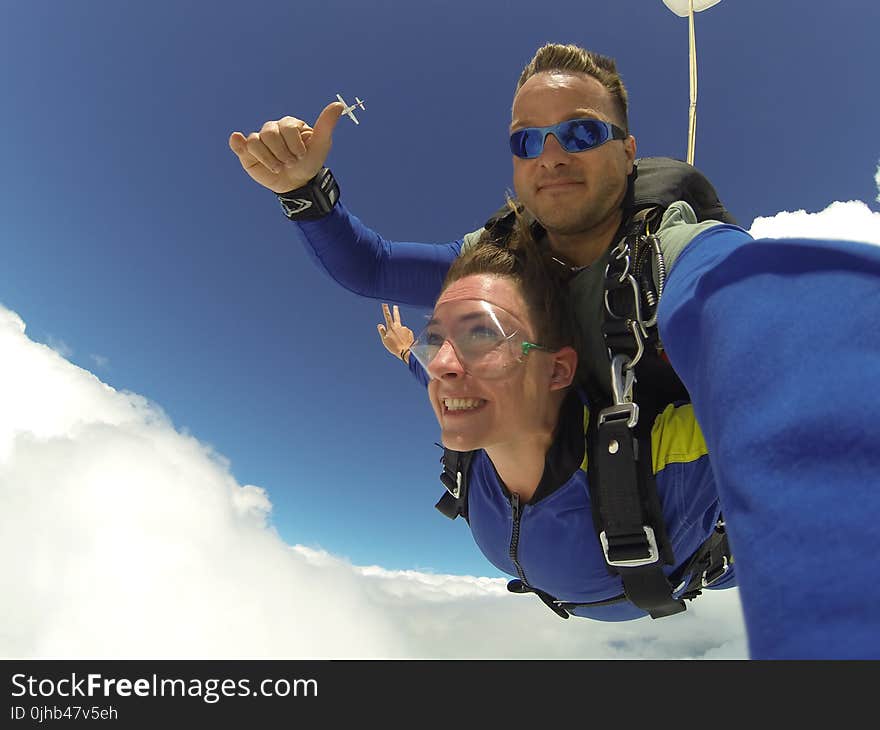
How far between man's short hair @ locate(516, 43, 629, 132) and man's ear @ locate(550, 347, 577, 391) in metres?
1.06

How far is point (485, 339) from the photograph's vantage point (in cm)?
194

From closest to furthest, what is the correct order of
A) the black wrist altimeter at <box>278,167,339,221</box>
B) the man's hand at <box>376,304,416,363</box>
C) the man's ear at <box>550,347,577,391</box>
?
the man's ear at <box>550,347,577,391</box>
the black wrist altimeter at <box>278,167,339,221</box>
the man's hand at <box>376,304,416,363</box>

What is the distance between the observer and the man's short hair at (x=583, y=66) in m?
2.16

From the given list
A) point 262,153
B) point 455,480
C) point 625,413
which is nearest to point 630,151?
point 625,413

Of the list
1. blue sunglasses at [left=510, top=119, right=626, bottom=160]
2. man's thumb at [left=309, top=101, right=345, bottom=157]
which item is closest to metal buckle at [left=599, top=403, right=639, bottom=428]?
blue sunglasses at [left=510, top=119, right=626, bottom=160]

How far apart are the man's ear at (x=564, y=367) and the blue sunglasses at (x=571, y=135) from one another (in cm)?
81

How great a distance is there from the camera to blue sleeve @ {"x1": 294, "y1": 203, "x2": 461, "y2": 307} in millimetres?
2611

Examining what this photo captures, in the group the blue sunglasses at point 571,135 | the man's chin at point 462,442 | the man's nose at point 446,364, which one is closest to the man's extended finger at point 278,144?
the blue sunglasses at point 571,135

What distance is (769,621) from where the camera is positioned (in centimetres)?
52

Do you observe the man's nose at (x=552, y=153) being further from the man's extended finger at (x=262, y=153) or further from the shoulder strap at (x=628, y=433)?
the man's extended finger at (x=262, y=153)

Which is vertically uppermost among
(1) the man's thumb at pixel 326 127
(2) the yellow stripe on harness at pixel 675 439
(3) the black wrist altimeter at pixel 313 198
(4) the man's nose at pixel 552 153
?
(1) the man's thumb at pixel 326 127

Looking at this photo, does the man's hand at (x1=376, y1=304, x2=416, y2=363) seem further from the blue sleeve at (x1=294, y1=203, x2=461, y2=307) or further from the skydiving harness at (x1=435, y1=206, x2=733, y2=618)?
the skydiving harness at (x1=435, y1=206, x2=733, y2=618)
